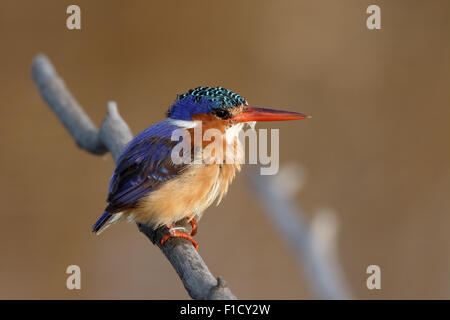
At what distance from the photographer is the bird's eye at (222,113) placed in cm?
185

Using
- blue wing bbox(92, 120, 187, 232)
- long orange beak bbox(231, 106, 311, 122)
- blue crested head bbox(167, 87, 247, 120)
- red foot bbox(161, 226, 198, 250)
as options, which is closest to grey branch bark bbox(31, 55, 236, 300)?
red foot bbox(161, 226, 198, 250)

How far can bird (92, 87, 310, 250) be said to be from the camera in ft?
5.78

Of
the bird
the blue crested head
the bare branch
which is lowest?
the bare branch

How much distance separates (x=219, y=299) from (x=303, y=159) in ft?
8.31

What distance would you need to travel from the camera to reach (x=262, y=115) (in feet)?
6.03

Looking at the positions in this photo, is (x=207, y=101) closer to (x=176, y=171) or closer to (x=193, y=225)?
(x=176, y=171)

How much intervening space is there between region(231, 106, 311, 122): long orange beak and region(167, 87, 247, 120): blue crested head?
0.03 meters

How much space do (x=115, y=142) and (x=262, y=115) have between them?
555 millimetres

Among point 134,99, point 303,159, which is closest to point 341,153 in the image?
point 303,159

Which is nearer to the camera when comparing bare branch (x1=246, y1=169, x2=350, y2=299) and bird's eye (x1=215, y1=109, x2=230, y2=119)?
bare branch (x1=246, y1=169, x2=350, y2=299)

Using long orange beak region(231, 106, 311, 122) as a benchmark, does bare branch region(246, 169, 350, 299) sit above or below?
below

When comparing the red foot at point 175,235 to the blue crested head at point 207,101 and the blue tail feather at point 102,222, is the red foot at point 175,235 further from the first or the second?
the blue crested head at point 207,101

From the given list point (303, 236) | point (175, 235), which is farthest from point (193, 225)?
point (303, 236)

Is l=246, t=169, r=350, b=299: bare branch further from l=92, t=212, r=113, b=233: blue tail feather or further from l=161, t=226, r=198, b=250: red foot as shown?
l=92, t=212, r=113, b=233: blue tail feather
